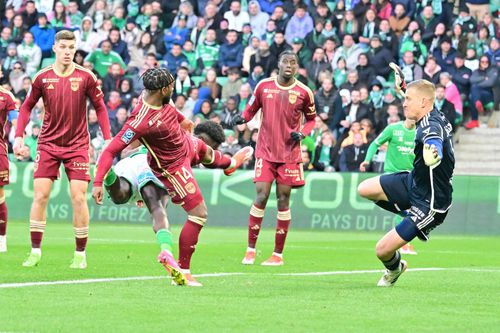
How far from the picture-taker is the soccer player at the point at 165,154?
11375 mm

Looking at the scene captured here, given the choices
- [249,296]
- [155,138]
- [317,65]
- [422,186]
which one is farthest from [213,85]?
[249,296]

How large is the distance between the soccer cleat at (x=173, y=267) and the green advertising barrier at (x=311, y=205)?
13.5 meters

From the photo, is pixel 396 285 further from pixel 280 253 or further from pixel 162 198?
pixel 280 253

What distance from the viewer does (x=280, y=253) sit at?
15.6 meters

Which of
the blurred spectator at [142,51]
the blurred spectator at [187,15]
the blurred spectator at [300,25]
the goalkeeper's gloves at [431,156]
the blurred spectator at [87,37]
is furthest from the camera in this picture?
the blurred spectator at [187,15]

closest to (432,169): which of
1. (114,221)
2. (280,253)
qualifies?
(280,253)

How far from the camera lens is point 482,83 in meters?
27.0

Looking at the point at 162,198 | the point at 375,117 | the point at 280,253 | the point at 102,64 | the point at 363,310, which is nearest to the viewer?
the point at 363,310

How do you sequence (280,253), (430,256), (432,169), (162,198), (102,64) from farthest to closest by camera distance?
(102,64)
(430,256)
(280,253)
(162,198)
(432,169)

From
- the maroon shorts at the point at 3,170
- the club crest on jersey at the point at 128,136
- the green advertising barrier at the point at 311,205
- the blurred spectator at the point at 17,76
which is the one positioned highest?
the club crest on jersey at the point at 128,136

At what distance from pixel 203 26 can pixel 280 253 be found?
16.1 m

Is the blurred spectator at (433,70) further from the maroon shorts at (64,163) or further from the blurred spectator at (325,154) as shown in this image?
the maroon shorts at (64,163)

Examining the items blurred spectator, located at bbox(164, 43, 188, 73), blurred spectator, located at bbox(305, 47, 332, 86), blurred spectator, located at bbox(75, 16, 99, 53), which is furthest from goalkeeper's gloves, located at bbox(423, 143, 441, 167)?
blurred spectator, located at bbox(75, 16, 99, 53)

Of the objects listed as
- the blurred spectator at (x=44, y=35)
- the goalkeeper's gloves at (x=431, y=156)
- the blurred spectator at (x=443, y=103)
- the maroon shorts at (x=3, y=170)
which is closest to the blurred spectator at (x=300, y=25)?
the blurred spectator at (x=443, y=103)
